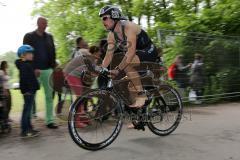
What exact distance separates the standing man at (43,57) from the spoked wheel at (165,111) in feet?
6.85

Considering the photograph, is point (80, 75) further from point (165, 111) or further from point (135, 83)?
point (165, 111)

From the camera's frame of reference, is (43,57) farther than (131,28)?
Yes

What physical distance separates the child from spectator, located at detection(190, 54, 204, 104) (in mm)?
5120

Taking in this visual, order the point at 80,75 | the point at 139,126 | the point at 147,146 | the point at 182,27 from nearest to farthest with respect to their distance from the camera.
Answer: the point at 147,146
the point at 139,126
the point at 80,75
the point at 182,27

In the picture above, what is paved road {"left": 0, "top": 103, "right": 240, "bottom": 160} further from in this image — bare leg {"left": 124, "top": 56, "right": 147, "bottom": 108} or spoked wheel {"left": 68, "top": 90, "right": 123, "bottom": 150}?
bare leg {"left": 124, "top": 56, "right": 147, "bottom": 108}

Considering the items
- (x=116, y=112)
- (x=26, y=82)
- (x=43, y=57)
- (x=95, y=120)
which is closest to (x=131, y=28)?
(x=116, y=112)

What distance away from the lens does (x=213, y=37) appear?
12016mm

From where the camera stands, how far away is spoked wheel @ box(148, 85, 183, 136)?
721cm

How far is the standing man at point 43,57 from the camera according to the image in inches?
326

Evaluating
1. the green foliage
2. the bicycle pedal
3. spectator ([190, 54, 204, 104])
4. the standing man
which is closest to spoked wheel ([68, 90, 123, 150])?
the bicycle pedal

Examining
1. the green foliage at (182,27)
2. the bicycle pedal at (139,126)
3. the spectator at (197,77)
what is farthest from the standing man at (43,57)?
the spectator at (197,77)

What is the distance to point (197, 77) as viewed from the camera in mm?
11641

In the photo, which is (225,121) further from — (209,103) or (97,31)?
(97,31)

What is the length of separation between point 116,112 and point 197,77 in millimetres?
5504
